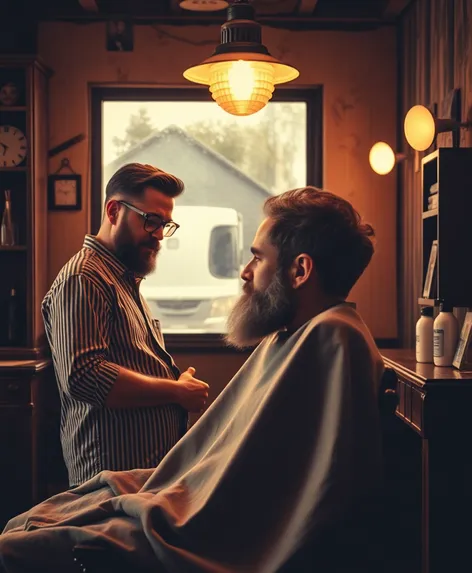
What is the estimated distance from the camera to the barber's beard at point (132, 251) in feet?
8.53

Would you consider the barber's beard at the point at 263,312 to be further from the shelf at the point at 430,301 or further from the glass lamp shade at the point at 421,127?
the glass lamp shade at the point at 421,127

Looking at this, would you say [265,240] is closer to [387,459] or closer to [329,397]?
[329,397]

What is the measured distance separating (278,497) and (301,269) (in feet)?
1.44

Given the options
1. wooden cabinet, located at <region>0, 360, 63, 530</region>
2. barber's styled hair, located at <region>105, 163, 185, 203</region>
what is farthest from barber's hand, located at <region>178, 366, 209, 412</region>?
wooden cabinet, located at <region>0, 360, 63, 530</region>

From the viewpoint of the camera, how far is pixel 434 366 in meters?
2.97

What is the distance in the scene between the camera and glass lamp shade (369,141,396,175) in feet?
13.1

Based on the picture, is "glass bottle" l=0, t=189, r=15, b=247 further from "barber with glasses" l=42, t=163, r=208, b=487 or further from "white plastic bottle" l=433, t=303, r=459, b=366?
"white plastic bottle" l=433, t=303, r=459, b=366

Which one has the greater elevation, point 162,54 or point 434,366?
point 162,54

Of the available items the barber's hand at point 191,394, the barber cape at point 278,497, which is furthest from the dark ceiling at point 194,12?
the barber cape at point 278,497

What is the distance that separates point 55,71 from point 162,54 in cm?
61

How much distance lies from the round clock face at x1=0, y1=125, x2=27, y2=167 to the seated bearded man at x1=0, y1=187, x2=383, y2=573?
9.80 ft

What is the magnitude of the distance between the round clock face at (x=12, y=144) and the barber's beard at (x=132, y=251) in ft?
6.47

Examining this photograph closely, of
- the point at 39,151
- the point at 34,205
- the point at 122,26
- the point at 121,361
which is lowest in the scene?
the point at 121,361

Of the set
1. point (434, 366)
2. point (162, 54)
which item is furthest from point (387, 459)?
point (162, 54)
